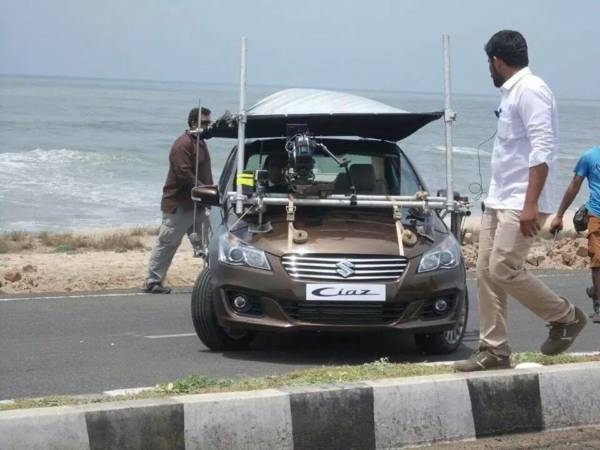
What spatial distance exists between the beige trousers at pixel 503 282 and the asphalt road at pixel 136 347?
1919mm

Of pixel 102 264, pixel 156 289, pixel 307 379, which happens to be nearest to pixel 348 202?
pixel 307 379

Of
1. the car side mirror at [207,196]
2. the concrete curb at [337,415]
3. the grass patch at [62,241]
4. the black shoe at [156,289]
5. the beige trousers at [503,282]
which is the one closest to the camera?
the concrete curb at [337,415]

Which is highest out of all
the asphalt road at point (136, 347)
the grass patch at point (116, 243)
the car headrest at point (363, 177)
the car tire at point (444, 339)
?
the car headrest at point (363, 177)

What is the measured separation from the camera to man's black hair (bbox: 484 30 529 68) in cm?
680

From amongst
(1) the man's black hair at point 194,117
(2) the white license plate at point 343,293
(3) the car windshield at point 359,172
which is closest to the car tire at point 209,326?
(2) the white license plate at point 343,293

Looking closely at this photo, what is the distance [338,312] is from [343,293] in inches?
5.7

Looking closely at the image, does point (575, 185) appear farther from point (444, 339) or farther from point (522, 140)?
point (522, 140)

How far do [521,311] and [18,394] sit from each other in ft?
18.9

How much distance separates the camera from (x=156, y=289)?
13.0 meters

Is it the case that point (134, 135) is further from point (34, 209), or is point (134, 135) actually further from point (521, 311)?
point (521, 311)

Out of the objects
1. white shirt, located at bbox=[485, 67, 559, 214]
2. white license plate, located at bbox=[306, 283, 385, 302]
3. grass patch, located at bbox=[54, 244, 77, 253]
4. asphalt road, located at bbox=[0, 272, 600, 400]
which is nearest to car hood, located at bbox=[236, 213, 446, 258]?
white license plate, located at bbox=[306, 283, 385, 302]

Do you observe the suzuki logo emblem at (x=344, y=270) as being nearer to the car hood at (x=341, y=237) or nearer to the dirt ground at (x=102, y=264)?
the car hood at (x=341, y=237)

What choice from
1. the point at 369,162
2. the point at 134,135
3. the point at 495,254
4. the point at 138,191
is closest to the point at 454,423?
the point at 495,254

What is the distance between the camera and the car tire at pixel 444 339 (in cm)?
894
